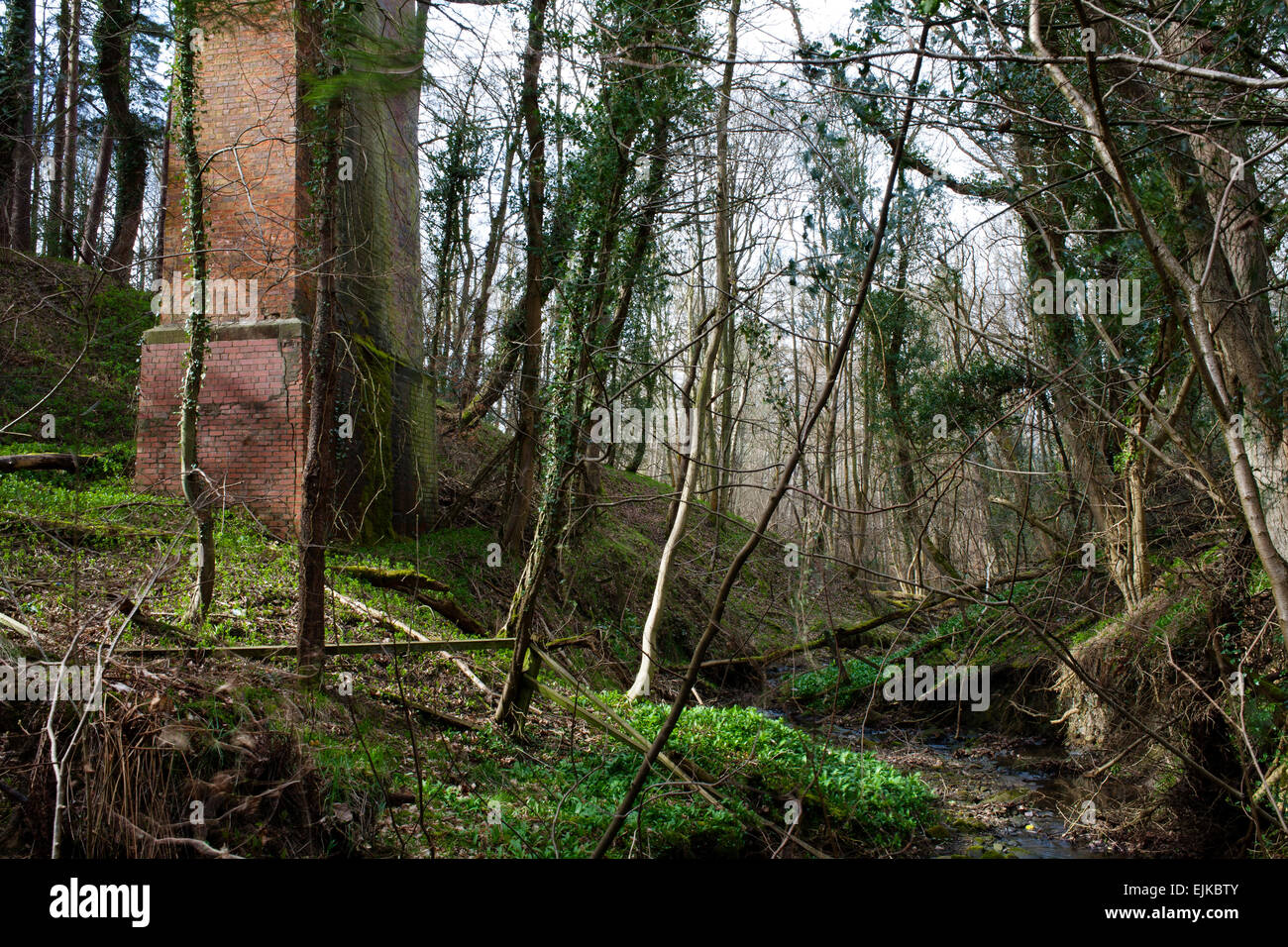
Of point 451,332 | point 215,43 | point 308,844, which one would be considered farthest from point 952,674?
point 451,332

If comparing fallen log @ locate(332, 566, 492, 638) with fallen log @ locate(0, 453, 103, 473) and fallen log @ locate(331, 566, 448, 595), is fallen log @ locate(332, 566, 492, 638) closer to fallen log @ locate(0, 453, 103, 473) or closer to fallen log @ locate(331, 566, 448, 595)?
fallen log @ locate(331, 566, 448, 595)

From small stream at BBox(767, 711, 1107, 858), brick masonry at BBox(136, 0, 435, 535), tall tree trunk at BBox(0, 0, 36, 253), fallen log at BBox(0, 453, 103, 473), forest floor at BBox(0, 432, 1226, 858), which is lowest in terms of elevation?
small stream at BBox(767, 711, 1107, 858)

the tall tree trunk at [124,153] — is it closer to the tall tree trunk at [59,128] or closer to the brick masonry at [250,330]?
the tall tree trunk at [59,128]

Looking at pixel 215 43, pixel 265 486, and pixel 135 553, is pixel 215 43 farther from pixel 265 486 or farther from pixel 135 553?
pixel 135 553

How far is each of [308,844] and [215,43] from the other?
35.7ft

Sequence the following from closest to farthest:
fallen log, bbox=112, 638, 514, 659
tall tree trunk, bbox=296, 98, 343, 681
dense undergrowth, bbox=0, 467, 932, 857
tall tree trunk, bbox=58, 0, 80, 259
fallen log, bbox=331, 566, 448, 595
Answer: dense undergrowth, bbox=0, 467, 932, 857, fallen log, bbox=112, 638, 514, 659, tall tree trunk, bbox=296, 98, 343, 681, fallen log, bbox=331, 566, 448, 595, tall tree trunk, bbox=58, 0, 80, 259

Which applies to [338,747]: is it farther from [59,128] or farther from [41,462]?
[59,128]

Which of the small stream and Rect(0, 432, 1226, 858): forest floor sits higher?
Rect(0, 432, 1226, 858): forest floor

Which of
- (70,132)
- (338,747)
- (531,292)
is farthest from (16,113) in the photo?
(338,747)

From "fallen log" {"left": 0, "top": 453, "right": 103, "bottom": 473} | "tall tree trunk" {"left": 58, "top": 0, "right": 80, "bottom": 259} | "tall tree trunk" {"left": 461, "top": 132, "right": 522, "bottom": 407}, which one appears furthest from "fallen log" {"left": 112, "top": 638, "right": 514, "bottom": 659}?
"tall tree trunk" {"left": 58, "top": 0, "right": 80, "bottom": 259}

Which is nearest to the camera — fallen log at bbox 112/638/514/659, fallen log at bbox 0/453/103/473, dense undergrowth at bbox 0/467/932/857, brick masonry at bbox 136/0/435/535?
dense undergrowth at bbox 0/467/932/857

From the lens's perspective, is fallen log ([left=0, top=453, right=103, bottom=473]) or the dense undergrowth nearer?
the dense undergrowth
